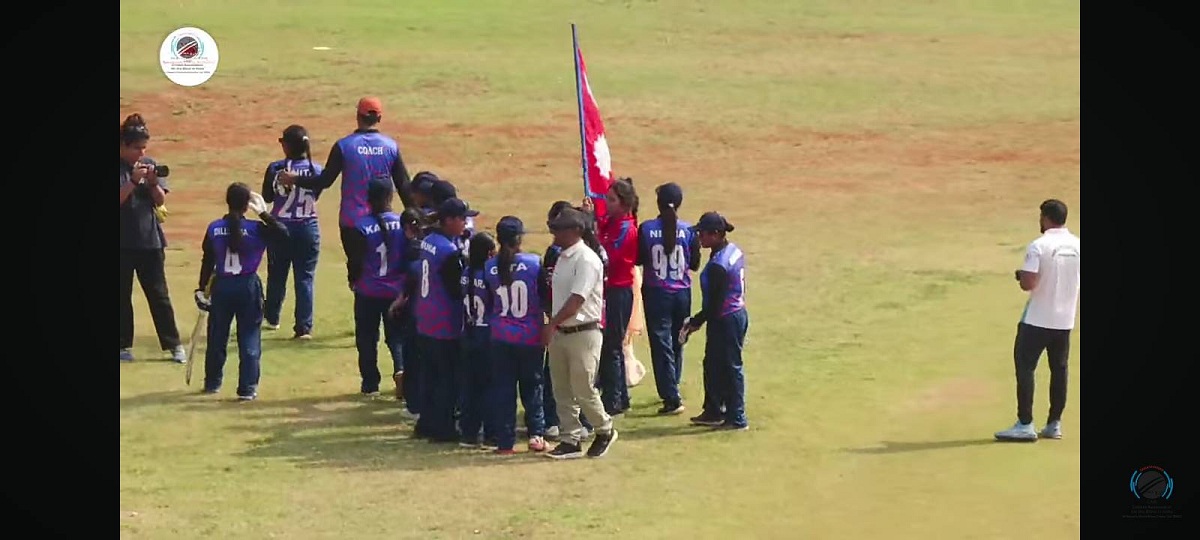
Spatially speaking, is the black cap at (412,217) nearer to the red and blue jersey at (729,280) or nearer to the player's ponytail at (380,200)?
the player's ponytail at (380,200)

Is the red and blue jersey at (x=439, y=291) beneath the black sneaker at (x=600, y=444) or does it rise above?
above

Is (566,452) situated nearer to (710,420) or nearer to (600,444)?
(600,444)

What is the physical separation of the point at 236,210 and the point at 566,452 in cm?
333

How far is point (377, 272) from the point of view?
14.6 meters

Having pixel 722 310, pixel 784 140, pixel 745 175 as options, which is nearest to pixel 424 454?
pixel 722 310

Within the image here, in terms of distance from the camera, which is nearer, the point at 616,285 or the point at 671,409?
the point at 616,285

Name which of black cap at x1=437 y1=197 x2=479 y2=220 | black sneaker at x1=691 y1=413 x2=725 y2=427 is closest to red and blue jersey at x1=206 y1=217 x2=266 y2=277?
black cap at x1=437 y1=197 x2=479 y2=220

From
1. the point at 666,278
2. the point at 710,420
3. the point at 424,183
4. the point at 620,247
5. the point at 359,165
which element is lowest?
the point at 710,420

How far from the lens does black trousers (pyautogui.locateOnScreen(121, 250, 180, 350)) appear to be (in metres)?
15.7

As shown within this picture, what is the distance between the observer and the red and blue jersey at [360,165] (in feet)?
52.2

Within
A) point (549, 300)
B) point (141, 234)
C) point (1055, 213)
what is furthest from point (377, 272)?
point (1055, 213)

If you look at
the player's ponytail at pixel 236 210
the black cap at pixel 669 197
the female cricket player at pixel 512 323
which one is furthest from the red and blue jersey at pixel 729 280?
the player's ponytail at pixel 236 210

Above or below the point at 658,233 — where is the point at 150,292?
below

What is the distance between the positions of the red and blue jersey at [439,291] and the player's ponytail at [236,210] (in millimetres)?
1698
